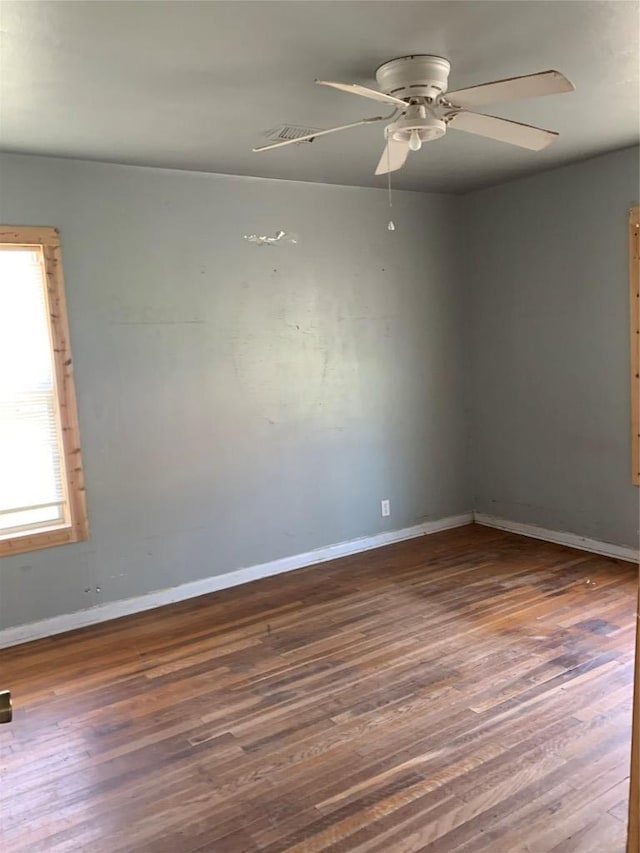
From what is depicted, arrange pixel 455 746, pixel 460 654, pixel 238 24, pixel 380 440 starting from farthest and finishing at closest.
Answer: pixel 380 440 → pixel 460 654 → pixel 455 746 → pixel 238 24

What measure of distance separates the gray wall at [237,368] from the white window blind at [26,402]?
158 mm

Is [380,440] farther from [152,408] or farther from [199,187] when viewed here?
[199,187]

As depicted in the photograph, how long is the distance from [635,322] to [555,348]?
0.64 m

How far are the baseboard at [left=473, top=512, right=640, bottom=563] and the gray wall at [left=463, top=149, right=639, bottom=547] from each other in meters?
0.05

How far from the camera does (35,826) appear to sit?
2.25 metres

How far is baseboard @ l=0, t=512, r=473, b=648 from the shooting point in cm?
371

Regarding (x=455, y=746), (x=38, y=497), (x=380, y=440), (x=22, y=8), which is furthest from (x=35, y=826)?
(x=380, y=440)

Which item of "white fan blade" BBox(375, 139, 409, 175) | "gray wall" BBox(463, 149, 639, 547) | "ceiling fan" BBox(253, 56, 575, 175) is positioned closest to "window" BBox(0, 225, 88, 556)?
"white fan blade" BBox(375, 139, 409, 175)

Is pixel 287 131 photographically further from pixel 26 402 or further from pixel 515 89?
pixel 26 402

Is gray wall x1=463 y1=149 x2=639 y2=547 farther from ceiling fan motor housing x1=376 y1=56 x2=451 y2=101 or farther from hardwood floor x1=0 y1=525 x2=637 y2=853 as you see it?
ceiling fan motor housing x1=376 y1=56 x2=451 y2=101

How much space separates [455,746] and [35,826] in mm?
1495

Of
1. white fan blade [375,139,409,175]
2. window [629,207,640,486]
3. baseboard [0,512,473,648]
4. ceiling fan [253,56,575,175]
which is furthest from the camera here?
window [629,207,640,486]

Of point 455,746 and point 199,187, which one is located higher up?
point 199,187

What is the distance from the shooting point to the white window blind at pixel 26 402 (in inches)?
142
